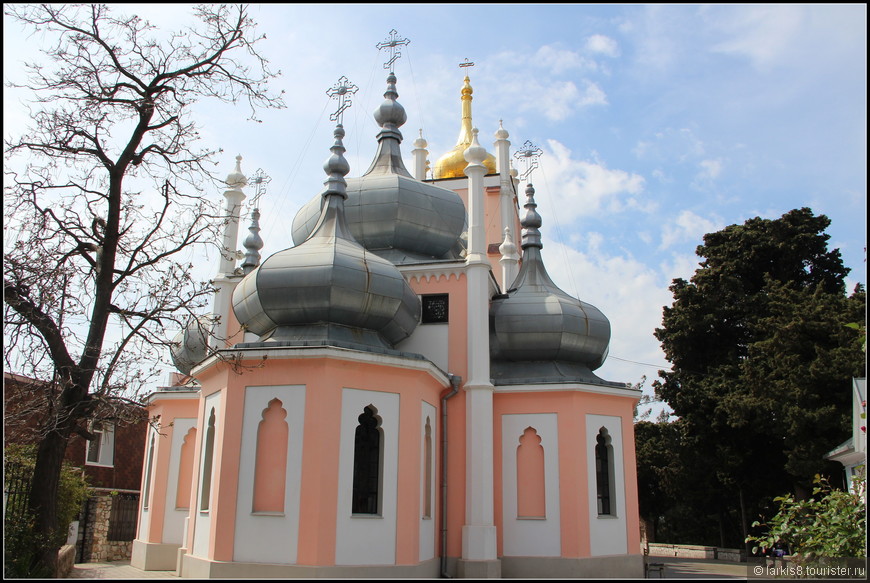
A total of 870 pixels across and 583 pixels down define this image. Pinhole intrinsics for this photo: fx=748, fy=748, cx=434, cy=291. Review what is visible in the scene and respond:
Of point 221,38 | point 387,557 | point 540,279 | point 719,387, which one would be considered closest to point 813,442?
point 719,387

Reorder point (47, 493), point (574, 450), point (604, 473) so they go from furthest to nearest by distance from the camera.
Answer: point (604, 473), point (574, 450), point (47, 493)

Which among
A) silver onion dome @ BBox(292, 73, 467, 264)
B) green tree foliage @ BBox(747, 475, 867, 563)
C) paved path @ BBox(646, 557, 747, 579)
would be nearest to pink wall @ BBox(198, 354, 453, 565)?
silver onion dome @ BBox(292, 73, 467, 264)

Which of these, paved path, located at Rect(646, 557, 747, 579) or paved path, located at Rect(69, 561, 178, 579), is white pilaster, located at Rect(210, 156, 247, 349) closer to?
paved path, located at Rect(69, 561, 178, 579)

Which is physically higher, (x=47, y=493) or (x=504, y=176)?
(x=504, y=176)

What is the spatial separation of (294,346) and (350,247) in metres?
2.51

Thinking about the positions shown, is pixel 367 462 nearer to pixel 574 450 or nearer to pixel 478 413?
pixel 478 413

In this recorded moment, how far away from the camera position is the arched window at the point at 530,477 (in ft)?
48.4

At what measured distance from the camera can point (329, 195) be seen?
48.3 ft

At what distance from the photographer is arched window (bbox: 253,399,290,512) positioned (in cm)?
1146

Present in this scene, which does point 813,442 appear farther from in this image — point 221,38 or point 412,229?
point 221,38

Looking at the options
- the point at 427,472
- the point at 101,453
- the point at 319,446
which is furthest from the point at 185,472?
the point at 101,453

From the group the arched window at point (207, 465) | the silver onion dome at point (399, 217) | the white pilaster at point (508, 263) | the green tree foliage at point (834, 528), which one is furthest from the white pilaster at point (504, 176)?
the green tree foliage at point (834, 528)

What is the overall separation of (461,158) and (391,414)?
626 inches

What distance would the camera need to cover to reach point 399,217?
16641mm
